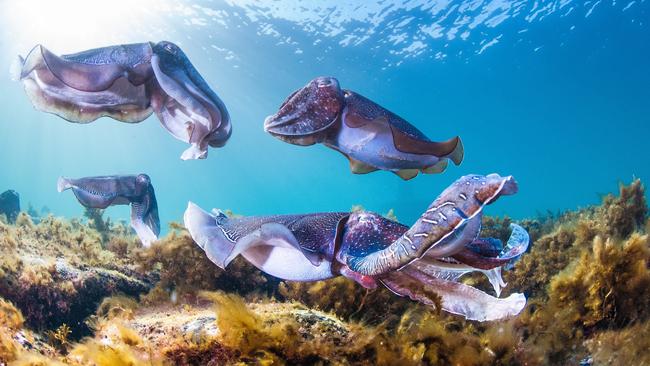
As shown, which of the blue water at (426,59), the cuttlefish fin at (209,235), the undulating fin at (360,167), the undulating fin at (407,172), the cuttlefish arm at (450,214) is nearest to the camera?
the cuttlefish arm at (450,214)

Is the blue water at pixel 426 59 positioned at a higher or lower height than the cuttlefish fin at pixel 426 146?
higher

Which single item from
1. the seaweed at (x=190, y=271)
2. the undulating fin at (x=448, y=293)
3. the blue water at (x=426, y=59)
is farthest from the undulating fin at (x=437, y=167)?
the blue water at (x=426, y=59)

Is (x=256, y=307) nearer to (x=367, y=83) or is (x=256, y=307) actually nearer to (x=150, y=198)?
(x=150, y=198)

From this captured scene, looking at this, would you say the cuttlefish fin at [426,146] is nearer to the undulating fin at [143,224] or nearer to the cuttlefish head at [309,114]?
the cuttlefish head at [309,114]

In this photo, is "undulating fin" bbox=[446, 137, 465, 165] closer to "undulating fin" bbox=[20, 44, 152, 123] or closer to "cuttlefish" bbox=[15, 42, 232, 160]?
"cuttlefish" bbox=[15, 42, 232, 160]

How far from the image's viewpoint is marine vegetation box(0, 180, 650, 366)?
257cm

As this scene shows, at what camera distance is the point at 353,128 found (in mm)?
3342

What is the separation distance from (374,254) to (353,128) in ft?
4.80

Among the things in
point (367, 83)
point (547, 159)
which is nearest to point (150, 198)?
point (367, 83)

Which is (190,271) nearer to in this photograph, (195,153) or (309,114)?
(195,153)

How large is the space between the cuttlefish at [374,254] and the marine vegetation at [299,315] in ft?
1.00

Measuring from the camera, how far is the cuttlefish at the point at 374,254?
229 cm

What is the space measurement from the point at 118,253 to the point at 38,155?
179 meters

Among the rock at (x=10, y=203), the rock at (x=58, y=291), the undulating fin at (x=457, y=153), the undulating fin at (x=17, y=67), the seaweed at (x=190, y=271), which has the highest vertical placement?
the undulating fin at (x=457, y=153)
